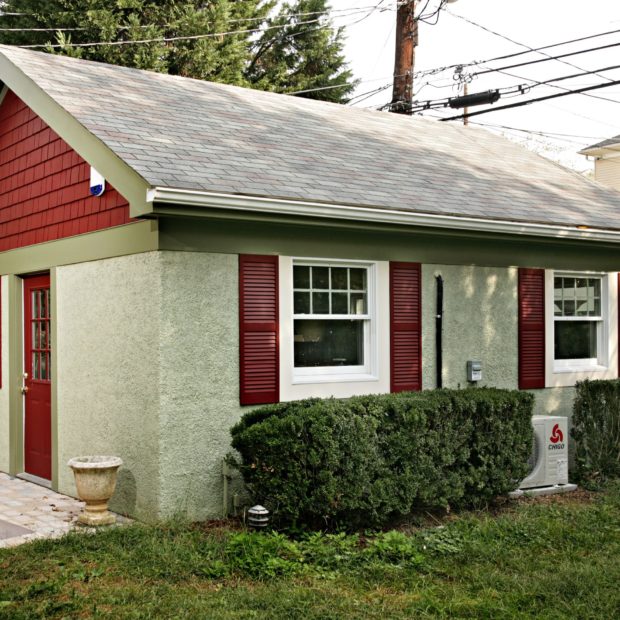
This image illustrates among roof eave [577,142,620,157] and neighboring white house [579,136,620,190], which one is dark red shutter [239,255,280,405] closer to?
roof eave [577,142,620,157]

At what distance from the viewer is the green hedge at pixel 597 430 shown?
31.7 ft

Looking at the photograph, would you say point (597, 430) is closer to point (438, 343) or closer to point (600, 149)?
point (438, 343)

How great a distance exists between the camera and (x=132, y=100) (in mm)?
9609

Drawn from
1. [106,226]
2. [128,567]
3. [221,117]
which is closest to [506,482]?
[128,567]

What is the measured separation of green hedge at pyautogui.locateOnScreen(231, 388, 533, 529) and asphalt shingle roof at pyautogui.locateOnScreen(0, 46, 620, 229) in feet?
6.71

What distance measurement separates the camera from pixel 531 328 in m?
10.2

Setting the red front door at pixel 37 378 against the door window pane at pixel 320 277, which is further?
the red front door at pixel 37 378

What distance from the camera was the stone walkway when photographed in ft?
23.6

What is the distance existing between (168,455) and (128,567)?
1.48m

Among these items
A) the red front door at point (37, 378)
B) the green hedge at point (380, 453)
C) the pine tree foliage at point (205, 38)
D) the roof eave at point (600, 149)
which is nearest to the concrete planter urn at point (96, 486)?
the green hedge at point (380, 453)

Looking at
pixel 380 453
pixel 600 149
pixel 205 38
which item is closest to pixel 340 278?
pixel 380 453

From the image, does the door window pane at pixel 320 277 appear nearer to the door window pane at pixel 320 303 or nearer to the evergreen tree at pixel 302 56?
the door window pane at pixel 320 303

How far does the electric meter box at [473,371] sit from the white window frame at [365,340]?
50.4 inches

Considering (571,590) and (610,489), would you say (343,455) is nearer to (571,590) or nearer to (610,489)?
(571,590)
